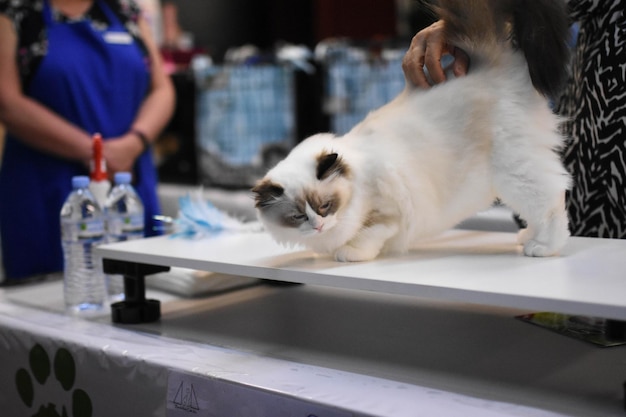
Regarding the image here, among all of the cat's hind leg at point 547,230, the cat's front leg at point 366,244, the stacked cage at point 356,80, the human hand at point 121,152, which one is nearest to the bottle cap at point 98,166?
the human hand at point 121,152

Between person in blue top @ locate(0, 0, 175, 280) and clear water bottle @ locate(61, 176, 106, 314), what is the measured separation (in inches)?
18.2

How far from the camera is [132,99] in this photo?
198cm

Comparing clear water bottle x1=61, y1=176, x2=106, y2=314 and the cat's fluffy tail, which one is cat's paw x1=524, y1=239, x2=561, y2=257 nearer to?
the cat's fluffy tail

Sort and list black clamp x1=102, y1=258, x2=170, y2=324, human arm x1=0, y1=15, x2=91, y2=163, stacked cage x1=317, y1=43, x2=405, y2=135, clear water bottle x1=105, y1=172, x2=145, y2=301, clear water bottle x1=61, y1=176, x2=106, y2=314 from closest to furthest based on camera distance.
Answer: black clamp x1=102, y1=258, x2=170, y2=324, clear water bottle x1=61, y1=176, x2=106, y2=314, clear water bottle x1=105, y1=172, x2=145, y2=301, human arm x1=0, y1=15, x2=91, y2=163, stacked cage x1=317, y1=43, x2=405, y2=135

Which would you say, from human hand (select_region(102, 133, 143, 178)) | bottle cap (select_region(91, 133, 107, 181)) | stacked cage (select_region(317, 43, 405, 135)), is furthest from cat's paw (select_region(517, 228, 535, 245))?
stacked cage (select_region(317, 43, 405, 135))

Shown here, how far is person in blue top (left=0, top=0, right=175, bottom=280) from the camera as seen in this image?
5.79 ft

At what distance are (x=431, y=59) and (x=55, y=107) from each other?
44.3 inches

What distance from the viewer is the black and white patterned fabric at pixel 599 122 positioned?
120cm

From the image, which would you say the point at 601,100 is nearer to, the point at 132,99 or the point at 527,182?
the point at 527,182

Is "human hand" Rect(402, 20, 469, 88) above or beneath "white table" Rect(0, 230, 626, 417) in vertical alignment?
above

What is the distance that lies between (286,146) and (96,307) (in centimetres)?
188

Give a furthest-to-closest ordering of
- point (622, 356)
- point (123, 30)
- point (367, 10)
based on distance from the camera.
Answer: point (367, 10) < point (123, 30) < point (622, 356)

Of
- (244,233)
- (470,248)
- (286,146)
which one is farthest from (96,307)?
(286,146)

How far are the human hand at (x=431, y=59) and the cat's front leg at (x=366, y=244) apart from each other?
0.82ft
